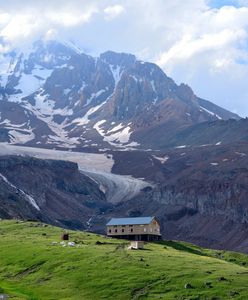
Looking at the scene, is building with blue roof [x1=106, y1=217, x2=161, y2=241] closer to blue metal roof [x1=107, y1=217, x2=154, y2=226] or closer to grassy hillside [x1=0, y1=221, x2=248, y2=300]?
blue metal roof [x1=107, y1=217, x2=154, y2=226]

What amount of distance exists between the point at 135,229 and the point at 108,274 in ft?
223

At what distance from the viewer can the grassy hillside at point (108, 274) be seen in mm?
93688

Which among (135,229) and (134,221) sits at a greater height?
(134,221)

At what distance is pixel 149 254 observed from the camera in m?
119

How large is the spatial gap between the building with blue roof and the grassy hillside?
36.4 meters

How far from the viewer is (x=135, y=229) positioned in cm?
17038

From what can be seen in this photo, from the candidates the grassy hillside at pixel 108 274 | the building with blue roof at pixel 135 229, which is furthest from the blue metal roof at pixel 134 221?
the grassy hillside at pixel 108 274

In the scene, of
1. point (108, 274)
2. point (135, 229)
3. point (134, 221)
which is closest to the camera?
point (108, 274)

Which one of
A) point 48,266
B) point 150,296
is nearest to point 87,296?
point 150,296

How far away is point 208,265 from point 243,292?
18695 mm

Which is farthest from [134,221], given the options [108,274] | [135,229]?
[108,274]

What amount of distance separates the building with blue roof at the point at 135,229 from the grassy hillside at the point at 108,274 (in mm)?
36409

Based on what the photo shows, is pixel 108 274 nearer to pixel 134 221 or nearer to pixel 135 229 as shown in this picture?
pixel 135 229

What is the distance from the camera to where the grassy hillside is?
307 feet
